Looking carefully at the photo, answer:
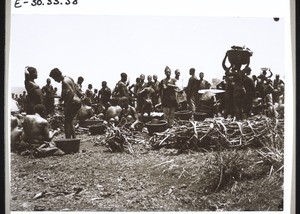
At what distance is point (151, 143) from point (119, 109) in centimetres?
25

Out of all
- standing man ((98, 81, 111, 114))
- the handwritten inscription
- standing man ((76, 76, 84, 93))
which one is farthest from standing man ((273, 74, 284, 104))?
the handwritten inscription

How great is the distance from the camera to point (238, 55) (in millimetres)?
1936

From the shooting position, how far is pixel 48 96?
192 centimetres

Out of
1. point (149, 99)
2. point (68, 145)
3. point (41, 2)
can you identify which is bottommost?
point (68, 145)

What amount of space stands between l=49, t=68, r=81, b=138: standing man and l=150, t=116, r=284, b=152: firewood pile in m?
0.44

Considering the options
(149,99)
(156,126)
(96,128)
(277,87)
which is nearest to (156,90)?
(149,99)

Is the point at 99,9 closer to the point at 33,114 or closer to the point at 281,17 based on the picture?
the point at 33,114

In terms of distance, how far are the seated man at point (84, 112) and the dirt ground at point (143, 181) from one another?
0.09 meters

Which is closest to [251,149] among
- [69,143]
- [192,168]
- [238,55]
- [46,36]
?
[192,168]

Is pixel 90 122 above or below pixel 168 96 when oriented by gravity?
below

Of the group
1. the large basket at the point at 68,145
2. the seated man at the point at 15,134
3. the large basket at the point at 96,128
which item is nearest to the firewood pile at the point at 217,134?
the large basket at the point at 96,128

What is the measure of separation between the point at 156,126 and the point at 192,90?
274 millimetres

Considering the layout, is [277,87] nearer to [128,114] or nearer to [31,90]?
[128,114]

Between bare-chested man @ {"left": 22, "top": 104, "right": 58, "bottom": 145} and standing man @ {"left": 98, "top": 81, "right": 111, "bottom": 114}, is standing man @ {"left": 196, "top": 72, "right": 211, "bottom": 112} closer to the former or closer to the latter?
standing man @ {"left": 98, "top": 81, "right": 111, "bottom": 114}
